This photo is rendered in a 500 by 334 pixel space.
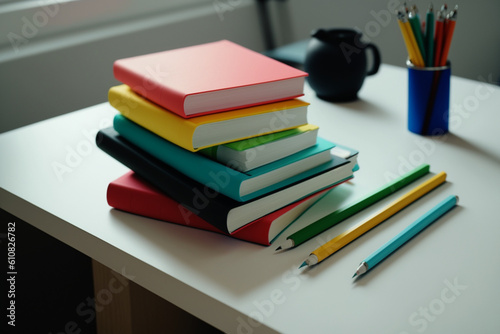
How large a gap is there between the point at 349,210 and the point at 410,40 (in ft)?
1.26

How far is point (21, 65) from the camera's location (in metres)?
1.60

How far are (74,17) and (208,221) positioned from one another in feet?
4.38

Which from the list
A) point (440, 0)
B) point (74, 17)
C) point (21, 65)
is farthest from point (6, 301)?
point (440, 0)

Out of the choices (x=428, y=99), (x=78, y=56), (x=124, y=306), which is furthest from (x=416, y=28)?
(x=78, y=56)

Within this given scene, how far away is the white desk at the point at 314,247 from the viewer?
0.53 metres

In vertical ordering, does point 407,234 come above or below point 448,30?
below

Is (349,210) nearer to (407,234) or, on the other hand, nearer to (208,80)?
(407,234)

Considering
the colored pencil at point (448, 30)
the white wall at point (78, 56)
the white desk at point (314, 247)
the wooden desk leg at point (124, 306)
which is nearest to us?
the white desk at point (314, 247)

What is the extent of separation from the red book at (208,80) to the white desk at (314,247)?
6.1 inches

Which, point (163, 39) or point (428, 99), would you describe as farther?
point (163, 39)

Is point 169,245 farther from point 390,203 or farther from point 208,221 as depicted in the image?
point 390,203

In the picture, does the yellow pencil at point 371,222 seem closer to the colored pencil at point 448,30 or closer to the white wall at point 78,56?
the colored pencil at point 448,30

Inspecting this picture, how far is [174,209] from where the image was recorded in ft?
2.23

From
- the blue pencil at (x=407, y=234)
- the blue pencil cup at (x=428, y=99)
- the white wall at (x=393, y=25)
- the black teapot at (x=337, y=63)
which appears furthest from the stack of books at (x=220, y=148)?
the white wall at (x=393, y=25)
